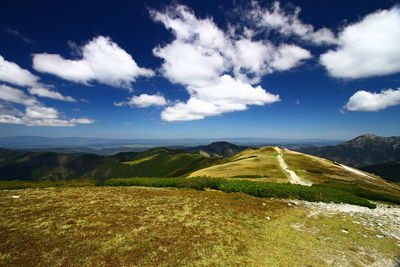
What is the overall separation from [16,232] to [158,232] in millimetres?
9242

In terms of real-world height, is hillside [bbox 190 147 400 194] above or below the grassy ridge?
below

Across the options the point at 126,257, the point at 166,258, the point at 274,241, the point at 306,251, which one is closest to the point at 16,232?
the point at 126,257

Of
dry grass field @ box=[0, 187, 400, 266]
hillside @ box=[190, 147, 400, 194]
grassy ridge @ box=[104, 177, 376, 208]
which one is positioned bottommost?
hillside @ box=[190, 147, 400, 194]

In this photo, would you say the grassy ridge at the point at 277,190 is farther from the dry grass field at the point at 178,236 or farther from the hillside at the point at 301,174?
the hillside at the point at 301,174

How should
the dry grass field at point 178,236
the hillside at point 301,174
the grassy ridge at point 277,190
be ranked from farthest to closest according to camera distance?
the hillside at point 301,174
the grassy ridge at point 277,190
the dry grass field at point 178,236

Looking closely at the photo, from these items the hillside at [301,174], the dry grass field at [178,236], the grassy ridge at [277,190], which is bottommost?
the hillside at [301,174]

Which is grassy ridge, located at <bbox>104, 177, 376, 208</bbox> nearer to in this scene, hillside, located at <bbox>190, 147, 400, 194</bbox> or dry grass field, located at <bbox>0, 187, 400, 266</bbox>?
dry grass field, located at <bbox>0, 187, 400, 266</bbox>

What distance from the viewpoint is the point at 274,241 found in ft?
38.0

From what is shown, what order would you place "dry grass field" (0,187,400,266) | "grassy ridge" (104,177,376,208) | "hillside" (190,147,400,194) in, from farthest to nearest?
"hillside" (190,147,400,194) < "grassy ridge" (104,177,376,208) < "dry grass field" (0,187,400,266)

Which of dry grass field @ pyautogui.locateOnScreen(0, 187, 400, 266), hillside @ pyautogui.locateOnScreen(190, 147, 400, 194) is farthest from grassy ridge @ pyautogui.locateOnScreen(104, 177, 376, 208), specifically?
hillside @ pyautogui.locateOnScreen(190, 147, 400, 194)

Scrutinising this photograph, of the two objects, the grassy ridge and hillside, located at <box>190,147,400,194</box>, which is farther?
hillside, located at <box>190,147,400,194</box>

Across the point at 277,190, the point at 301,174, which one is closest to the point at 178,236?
the point at 277,190

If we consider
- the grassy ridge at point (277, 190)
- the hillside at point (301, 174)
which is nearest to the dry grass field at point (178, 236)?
the grassy ridge at point (277, 190)

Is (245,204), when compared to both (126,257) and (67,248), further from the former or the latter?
(67,248)
